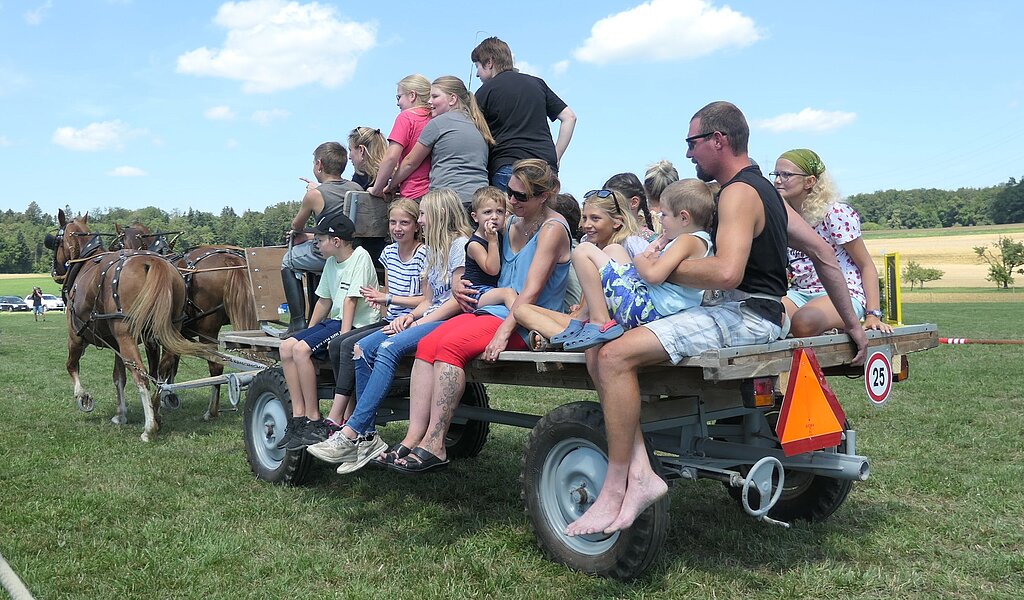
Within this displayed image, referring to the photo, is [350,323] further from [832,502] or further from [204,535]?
[832,502]

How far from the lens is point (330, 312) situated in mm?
6129

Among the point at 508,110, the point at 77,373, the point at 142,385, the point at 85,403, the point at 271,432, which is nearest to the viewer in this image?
the point at 508,110

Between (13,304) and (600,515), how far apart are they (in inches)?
2611

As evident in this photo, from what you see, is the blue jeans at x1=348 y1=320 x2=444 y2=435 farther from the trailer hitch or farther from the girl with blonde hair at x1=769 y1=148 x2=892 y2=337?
the girl with blonde hair at x1=769 y1=148 x2=892 y2=337

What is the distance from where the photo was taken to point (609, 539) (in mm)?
3920

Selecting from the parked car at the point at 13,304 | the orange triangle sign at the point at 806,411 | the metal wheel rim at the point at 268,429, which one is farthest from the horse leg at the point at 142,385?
the parked car at the point at 13,304

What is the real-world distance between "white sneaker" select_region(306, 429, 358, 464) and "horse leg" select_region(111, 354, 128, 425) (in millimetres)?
5048

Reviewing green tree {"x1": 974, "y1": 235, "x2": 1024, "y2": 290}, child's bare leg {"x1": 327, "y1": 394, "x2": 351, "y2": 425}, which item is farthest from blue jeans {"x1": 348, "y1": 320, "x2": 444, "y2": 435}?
green tree {"x1": 974, "y1": 235, "x2": 1024, "y2": 290}

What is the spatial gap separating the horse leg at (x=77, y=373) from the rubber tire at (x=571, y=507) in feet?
21.6

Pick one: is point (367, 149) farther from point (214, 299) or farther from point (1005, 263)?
point (1005, 263)

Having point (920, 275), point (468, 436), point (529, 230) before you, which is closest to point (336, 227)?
point (529, 230)

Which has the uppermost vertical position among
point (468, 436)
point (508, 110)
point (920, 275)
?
point (508, 110)

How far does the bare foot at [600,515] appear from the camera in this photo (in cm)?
365

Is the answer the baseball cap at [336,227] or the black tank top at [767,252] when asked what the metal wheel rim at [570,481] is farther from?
the baseball cap at [336,227]
